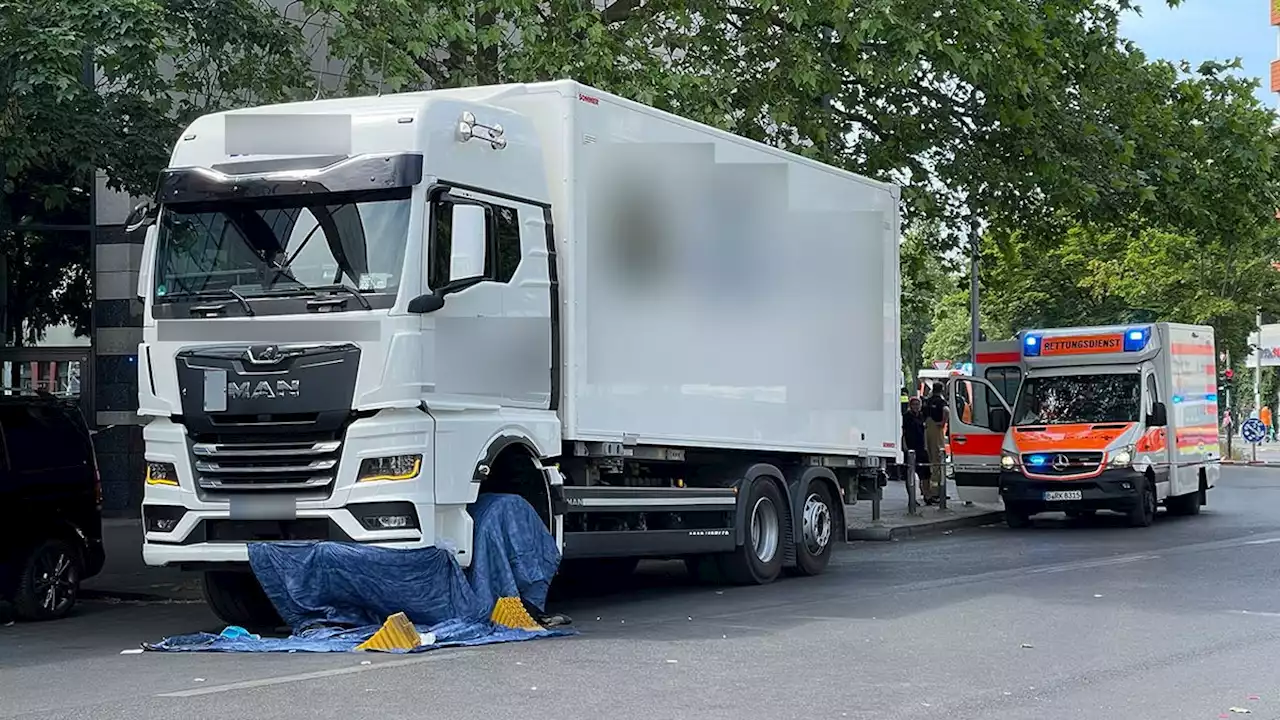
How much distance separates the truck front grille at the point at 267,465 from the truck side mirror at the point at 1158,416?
1454 cm

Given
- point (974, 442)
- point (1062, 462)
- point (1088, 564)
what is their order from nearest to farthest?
point (1088, 564), point (1062, 462), point (974, 442)

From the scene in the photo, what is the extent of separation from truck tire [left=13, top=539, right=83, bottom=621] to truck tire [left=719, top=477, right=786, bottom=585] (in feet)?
17.2

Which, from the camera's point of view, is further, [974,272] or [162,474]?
[974,272]

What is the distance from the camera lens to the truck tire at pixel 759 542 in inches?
577

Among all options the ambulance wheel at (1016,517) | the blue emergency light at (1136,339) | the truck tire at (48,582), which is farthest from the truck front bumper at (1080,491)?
the truck tire at (48,582)

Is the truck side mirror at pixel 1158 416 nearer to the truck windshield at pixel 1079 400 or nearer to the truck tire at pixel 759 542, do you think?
the truck windshield at pixel 1079 400

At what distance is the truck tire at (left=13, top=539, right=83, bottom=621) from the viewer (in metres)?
13.1

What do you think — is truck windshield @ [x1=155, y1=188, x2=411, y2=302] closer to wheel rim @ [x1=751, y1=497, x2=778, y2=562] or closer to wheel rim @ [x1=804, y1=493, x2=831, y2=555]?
wheel rim @ [x1=751, y1=497, x2=778, y2=562]

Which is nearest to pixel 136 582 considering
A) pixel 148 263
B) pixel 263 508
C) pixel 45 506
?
pixel 45 506

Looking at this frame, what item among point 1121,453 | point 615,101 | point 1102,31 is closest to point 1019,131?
point 1102,31

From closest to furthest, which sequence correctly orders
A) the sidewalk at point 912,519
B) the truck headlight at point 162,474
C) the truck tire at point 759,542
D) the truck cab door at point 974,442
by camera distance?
the truck headlight at point 162,474 → the truck tire at point 759,542 → the sidewalk at point 912,519 → the truck cab door at point 974,442

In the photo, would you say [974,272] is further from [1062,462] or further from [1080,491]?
[1080,491]

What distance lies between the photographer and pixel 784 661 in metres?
9.95

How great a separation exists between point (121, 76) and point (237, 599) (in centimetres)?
501
